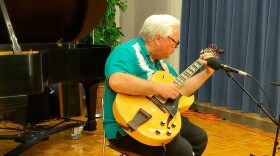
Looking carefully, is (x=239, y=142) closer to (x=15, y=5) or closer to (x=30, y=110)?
(x=30, y=110)

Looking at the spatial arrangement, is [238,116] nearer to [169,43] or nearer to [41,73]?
[169,43]

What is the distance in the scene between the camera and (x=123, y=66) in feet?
7.70

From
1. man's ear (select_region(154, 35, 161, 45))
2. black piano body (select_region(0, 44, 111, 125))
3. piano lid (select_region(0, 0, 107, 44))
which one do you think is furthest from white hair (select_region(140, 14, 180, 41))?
piano lid (select_region(0, 0, 107, 44))

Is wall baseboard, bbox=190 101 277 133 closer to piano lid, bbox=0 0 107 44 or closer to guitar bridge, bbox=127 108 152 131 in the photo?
piano lid, bbox=0 0 107 44

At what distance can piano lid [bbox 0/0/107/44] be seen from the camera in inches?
148

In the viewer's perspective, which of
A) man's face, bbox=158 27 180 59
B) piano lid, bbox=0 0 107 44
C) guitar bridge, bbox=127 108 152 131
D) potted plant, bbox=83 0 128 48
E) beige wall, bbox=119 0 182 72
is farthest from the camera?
beige wall, bbox=119 0 182 72

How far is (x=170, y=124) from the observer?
2303mm

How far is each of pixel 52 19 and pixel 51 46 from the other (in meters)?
0.26

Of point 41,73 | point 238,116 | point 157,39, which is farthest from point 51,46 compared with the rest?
point 238,116

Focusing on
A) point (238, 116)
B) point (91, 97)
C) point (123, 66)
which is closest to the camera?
point (123, 66)

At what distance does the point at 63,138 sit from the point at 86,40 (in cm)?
170

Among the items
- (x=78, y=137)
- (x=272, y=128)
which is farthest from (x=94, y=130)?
(x=272, y=128)

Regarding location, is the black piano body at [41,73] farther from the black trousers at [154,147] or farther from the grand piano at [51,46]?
the black trousers at [154,147]

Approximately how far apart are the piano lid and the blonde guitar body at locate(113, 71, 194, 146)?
185 cm
